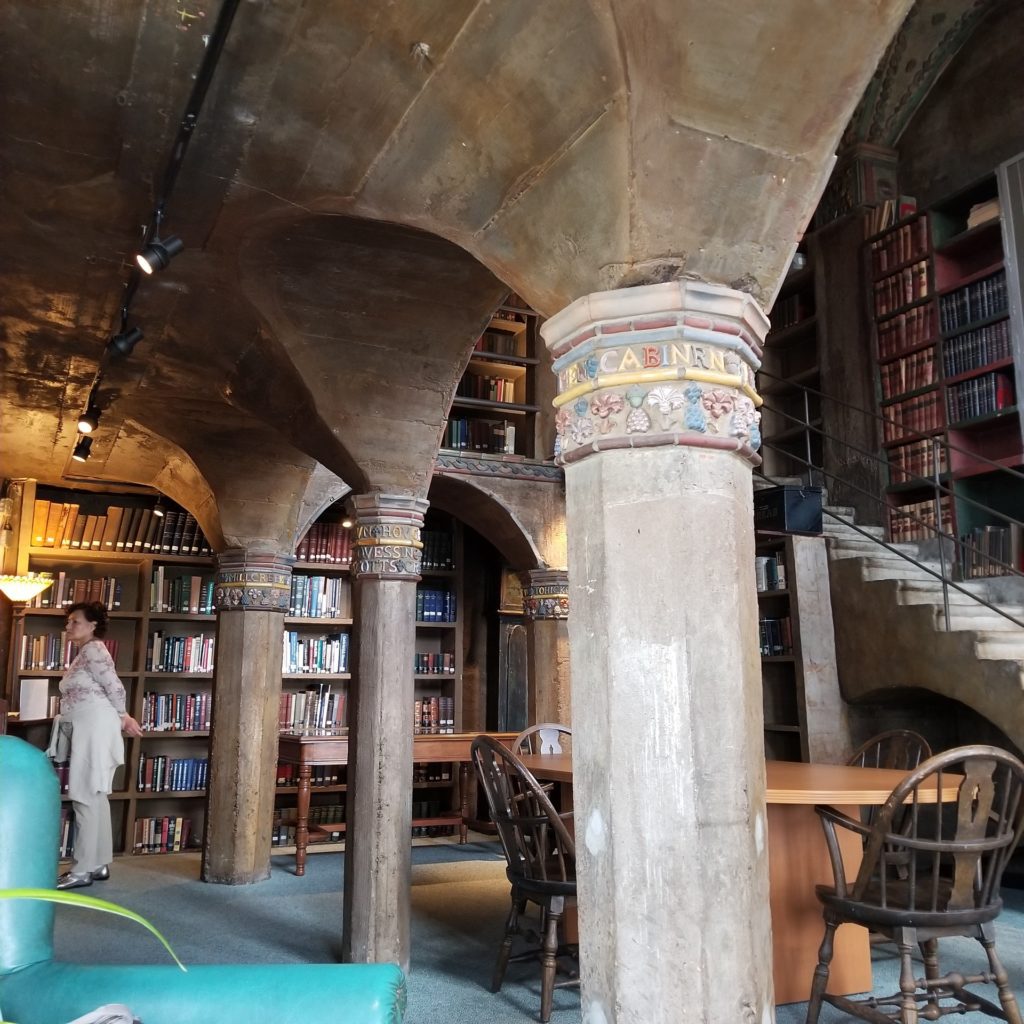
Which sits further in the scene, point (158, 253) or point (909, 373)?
point (909, 373)

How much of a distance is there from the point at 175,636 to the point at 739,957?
6241 millimetres

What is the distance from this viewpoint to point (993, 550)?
20.8 feet

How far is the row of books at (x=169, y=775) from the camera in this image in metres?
7.05

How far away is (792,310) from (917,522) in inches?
105

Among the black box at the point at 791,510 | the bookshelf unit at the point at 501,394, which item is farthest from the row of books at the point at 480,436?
the black box at the point at 791,510

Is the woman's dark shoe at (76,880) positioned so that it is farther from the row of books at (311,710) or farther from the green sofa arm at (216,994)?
the green sofa arm at (216,994)

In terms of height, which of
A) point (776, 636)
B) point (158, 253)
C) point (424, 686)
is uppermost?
point (158, 253)

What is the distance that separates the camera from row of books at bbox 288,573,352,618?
25.0 feet

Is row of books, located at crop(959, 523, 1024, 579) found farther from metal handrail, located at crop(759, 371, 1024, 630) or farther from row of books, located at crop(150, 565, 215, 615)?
row of books, located at crop(150, 565, 215, 615)

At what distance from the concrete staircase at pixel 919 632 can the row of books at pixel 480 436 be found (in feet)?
8.13

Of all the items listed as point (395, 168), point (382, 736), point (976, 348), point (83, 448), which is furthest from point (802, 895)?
point (976, 348)

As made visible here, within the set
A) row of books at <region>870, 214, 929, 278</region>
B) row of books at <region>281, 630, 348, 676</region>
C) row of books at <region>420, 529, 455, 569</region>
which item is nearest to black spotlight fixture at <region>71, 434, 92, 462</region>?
row of books at <region>281, 630, 348, 676</region>

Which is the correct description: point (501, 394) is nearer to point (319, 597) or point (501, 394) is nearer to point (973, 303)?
point (319, 597)

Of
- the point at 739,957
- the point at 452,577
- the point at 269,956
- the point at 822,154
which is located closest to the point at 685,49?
the point at 822,154
